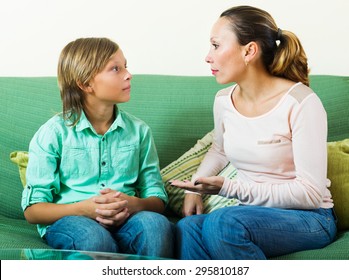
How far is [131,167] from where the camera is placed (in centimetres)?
238

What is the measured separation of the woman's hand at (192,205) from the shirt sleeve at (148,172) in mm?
74

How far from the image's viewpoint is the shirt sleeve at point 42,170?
7.50 ft

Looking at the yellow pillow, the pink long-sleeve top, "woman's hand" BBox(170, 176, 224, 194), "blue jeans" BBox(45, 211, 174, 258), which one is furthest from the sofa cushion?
the yellow pillow

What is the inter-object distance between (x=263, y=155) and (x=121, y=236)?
1.60 ft

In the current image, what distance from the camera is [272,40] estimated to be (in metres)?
2.24

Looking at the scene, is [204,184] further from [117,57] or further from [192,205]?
[117,57]

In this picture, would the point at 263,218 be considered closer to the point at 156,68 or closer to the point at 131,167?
the point at 131,167

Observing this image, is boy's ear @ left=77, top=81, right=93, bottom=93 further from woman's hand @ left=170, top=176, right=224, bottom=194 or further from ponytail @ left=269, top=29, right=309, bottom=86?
ponytail @ left=269, top=29, right=309, bottom=86

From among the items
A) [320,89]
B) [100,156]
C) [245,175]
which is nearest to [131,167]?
[100,156]

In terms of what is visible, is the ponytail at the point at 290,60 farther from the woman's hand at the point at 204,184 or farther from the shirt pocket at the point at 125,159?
the shirt pocket at the point at 125,159

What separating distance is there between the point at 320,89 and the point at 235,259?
86cm

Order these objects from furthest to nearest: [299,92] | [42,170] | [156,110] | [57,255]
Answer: [156,110] < [42,170] < [299,92] < [57,255]

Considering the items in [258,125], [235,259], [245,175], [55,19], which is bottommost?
[235,259]

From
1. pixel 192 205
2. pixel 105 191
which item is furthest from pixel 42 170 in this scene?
pixel 192 205
